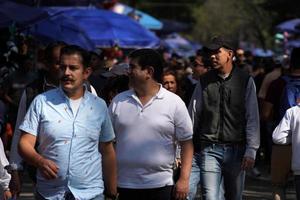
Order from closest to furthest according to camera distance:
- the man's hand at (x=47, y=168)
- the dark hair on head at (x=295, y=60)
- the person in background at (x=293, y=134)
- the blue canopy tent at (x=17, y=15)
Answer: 1. the man's hand at (x=47, y=168)
2. the person in background at (x=293, y=134)
3. the dark hair on head at (x=295, y=60)
4. the blue canopy tent at (x=17, y=15)

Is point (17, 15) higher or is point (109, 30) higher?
point (109, 30)

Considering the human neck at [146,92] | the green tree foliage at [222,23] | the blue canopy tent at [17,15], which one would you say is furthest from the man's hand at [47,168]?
the green tree foliage at [222,23]

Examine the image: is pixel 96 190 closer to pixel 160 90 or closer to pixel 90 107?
pixel 90 107

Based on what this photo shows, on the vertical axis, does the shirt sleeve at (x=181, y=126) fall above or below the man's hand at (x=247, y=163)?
above

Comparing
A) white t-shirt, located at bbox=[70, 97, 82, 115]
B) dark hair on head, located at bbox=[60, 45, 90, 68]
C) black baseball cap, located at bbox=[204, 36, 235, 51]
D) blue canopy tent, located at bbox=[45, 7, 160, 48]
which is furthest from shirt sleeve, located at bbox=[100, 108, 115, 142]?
blue canopy tent, located at bbox=[45, 7, 160, 48]

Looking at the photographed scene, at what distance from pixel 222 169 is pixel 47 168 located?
9.35ft

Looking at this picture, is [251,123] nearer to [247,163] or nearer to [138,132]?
[247,163]

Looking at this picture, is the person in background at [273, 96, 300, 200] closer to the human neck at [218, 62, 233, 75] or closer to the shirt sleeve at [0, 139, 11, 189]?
the human neck at [218, 62, 233, 75]

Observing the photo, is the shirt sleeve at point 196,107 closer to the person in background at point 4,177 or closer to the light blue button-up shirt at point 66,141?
the person in background at point 4,177

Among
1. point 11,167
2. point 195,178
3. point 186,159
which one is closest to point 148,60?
point 186,159

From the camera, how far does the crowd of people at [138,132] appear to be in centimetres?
575

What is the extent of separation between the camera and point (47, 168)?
5602mm

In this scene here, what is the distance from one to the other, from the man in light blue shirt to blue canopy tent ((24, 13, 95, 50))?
1222 cm

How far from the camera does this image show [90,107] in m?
5.92
